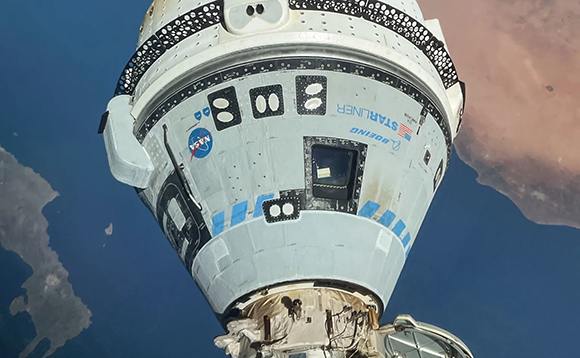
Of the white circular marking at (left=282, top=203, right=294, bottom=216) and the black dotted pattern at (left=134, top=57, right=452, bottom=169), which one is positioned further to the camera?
the black dotted pattern at (left=134, top=57, right=452, bottom=169)

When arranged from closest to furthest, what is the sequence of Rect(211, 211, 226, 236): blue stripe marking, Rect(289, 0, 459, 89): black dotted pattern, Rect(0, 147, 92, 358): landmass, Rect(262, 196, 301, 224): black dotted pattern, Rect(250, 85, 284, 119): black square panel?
Rect(262, 196, 301, 224): black dotted pattern < Rect(211, 211, 226, 236): blue stripe marking < Rect(250, 85, 284, 119): black square panel < Rect(289, 0, 459, 89): black dotted pattern < Rect(0, 147, 92, 358): landmass

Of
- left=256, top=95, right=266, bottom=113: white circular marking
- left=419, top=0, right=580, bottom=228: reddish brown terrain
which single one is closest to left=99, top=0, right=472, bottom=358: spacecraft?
left=256, top=95, right=266, bottom=113: white circular marking

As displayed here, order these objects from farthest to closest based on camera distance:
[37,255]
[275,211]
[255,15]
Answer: [37,255], [255,15], [275,211]

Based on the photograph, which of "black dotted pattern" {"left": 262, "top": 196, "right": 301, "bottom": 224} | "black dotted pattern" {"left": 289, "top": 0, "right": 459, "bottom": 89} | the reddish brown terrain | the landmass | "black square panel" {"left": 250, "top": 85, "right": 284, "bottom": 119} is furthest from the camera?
the reddish brown terrain

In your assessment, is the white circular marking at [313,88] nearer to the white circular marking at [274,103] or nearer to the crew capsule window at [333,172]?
the white circular marking at [274,103]

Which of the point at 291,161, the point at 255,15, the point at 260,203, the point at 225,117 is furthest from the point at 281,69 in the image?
the point at 260,203

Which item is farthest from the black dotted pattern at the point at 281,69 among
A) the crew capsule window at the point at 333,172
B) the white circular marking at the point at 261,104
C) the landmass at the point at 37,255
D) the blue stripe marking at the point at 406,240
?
the landmass at the point at 37,255

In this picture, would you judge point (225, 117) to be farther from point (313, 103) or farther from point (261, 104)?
point (313, 103)

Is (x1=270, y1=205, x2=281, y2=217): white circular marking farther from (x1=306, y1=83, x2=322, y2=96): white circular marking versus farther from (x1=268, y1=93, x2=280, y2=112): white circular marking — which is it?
(x1=306, y1=83, x2=322, y2=96): white circular marking
